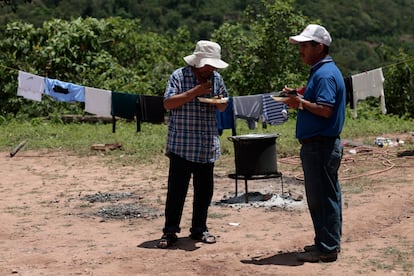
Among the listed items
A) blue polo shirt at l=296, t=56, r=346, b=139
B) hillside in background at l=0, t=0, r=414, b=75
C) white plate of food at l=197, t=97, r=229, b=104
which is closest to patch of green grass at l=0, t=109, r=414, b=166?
white plate of food at l=197, t=97, r=229, b=104

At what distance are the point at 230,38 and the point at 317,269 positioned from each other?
56.9 ft

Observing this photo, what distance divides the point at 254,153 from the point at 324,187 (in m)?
2.65

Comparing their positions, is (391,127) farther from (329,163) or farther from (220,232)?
(329,163)

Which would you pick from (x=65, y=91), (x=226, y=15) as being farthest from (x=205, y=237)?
(x=226, y=15)

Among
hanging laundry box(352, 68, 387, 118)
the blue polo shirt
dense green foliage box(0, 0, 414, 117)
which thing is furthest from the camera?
dense green foliage box(0, 0, 414, 117)

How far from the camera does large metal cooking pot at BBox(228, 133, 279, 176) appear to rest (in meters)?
8.26

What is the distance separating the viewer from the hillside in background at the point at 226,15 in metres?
43.0

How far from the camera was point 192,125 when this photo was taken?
20.6 ft

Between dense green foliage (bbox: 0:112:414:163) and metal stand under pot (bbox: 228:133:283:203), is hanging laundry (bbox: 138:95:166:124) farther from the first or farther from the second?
metal stand under pot (bbox: 228:133:283:203)

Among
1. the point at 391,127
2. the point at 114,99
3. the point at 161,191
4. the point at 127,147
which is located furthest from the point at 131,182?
the point at 391,127

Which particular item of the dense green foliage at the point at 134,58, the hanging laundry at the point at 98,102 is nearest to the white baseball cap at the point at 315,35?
the hanging laundry at the point at 98,102

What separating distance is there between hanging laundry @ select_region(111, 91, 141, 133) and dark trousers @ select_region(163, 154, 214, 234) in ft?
26.2

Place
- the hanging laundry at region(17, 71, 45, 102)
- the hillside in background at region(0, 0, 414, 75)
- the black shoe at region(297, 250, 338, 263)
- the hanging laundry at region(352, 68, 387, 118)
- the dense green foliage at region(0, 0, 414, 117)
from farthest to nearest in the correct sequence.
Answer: the hillside in background at region(0, 0, 414, 75)
the dense green foliage at region(0, 0, 414, 117)
the hanging laundry at region(17, 71, 45, 102)
the hanging laundry at region(352, 68, 387, 118)
the black shoe at region(297, 250, 338, 263)

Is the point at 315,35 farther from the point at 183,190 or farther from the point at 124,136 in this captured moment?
the point at 124,136
